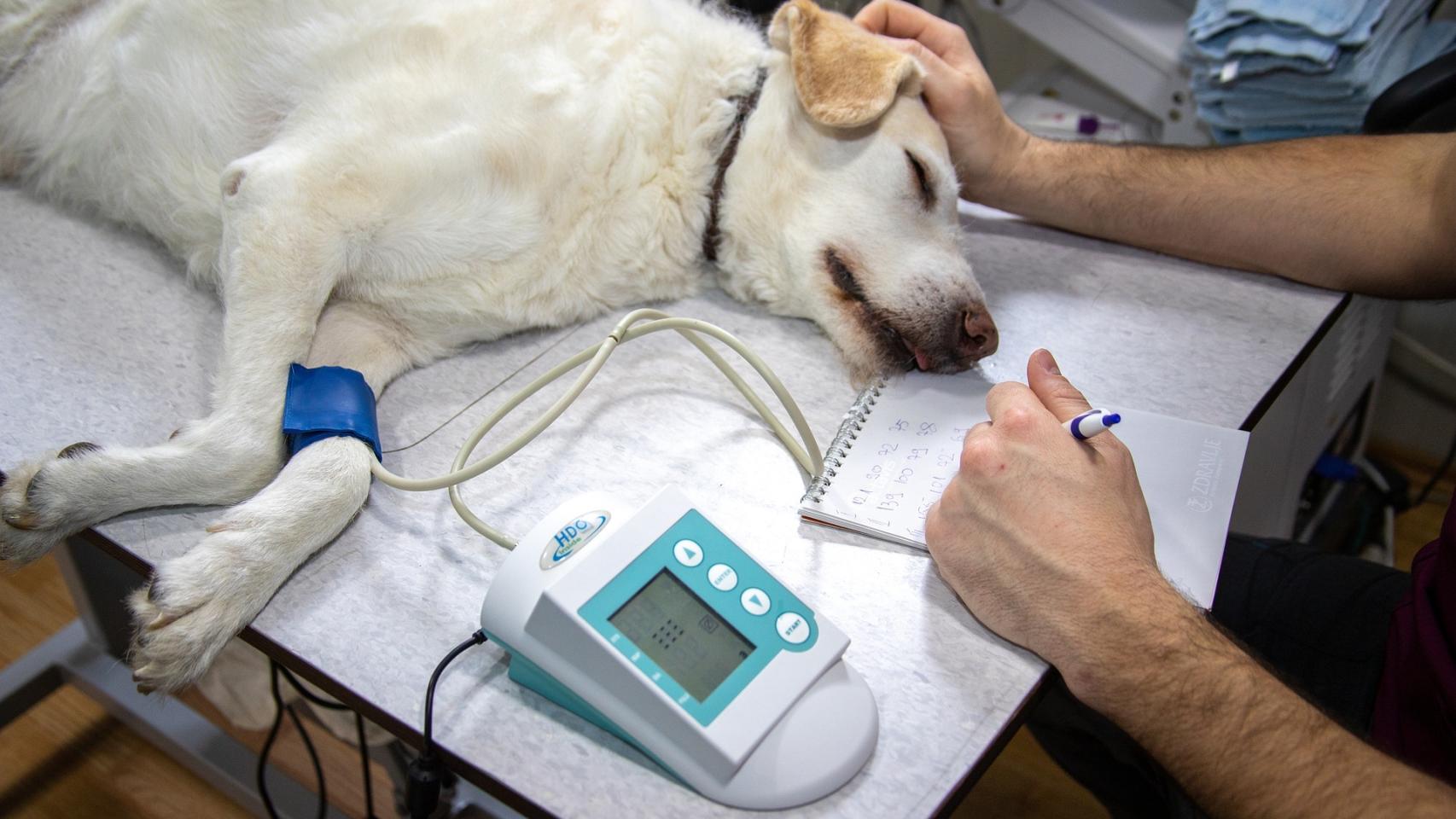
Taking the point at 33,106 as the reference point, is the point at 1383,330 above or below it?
below

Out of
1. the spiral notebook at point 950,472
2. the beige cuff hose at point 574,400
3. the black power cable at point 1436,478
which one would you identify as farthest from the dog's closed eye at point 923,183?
the black power cable at point 1436,478

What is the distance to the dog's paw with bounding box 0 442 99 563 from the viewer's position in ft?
3.42

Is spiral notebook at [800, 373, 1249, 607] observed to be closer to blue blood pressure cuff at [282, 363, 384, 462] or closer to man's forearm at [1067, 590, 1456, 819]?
man's forearm at [1067, 590, 1456, 819]

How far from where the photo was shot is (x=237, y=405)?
46.2 inches

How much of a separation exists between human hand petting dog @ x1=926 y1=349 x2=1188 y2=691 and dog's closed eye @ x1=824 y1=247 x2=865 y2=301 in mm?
470

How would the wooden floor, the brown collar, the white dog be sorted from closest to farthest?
the white dog < the brown collar < the wooden floor

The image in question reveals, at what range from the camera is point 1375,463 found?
272cm

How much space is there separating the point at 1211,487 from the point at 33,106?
1900 millimetres

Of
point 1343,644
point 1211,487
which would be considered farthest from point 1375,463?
point 1211,487

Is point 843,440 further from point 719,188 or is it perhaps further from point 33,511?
point 33,511

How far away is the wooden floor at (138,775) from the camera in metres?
1.93

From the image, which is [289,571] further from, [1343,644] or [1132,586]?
[1343,644]

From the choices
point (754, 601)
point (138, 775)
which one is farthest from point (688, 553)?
point (138, 775)

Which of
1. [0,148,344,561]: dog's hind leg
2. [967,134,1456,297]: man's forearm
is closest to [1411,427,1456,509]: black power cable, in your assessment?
[967,134,1456,297]: man's forearm
